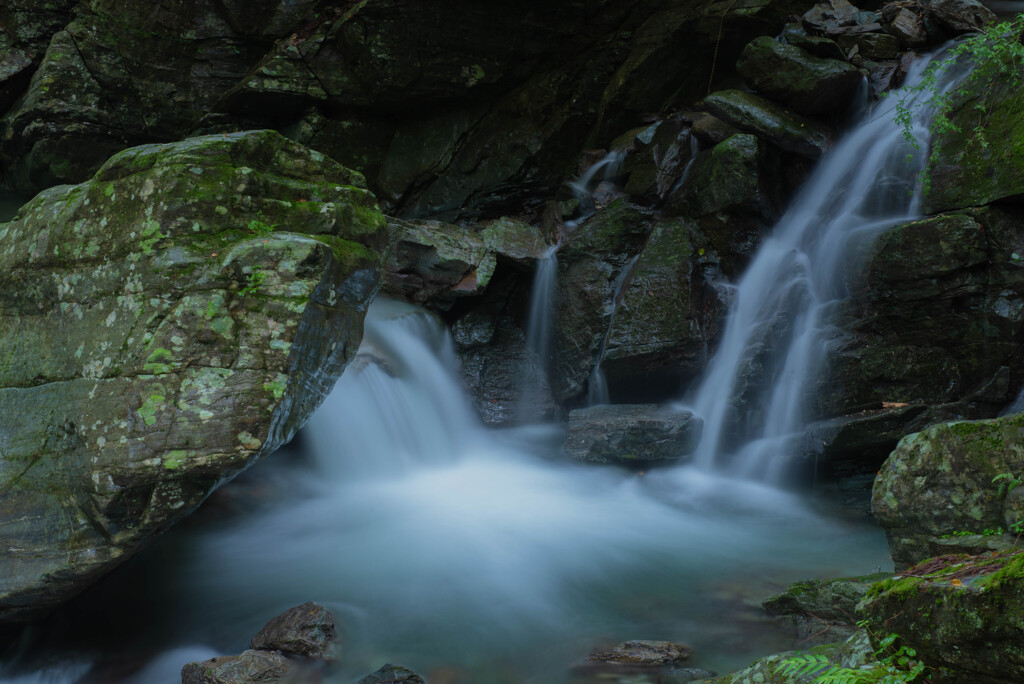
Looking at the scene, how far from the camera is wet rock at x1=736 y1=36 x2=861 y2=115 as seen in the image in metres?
8.81

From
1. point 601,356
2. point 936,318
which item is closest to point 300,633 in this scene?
point 601,356

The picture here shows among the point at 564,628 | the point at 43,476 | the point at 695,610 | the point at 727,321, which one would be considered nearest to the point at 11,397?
the point at 43,476

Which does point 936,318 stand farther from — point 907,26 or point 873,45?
point 907,26

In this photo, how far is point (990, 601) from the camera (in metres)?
2.13

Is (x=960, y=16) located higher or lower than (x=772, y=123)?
higher

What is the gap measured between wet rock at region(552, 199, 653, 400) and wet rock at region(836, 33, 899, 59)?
13.2ft

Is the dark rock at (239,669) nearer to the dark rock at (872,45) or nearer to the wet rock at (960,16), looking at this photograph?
the dark rock at (872,45)

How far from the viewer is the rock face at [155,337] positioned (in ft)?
Result: 12.7

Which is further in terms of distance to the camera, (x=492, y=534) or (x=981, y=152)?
(x=981, y=152)

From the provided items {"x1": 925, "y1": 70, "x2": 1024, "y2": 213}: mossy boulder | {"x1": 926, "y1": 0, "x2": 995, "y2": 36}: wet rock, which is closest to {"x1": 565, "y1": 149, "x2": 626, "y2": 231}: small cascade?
{"x1": 925, "y1": 70, "x2": 1024, "y2": 213}: mossy boulder

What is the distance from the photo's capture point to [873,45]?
959cm

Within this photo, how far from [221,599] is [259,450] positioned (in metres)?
1.92

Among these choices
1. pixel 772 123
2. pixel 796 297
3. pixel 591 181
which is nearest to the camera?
pixel 796 297

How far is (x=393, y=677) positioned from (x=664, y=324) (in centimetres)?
574
